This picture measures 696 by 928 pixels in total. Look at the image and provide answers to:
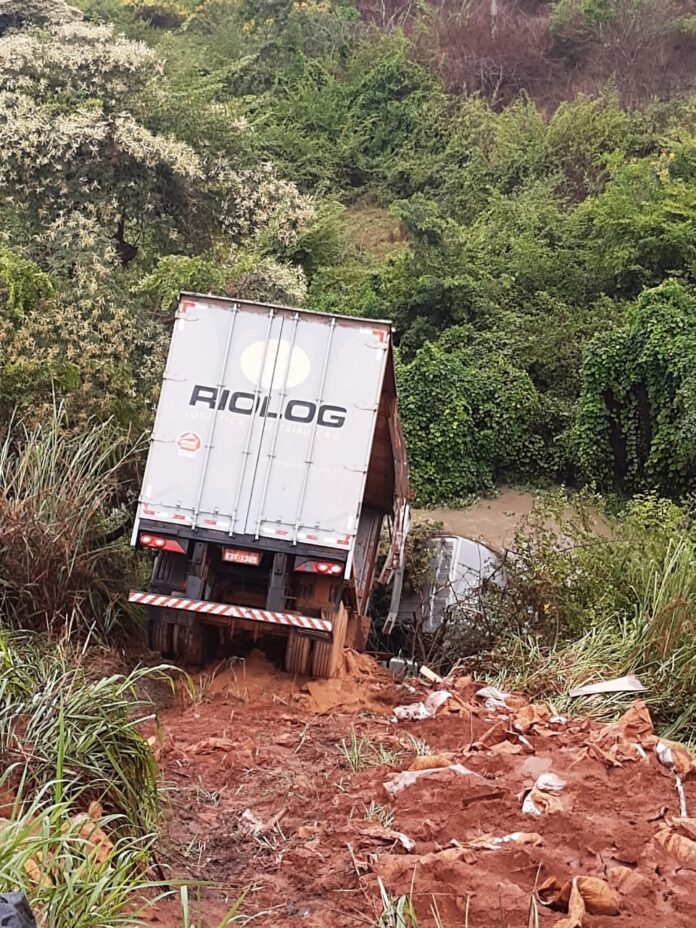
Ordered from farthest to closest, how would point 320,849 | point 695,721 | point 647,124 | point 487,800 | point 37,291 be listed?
point 647,124
point 37,291
point 695,721
point 487,800
point 320,849

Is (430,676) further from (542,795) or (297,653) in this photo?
(542,795)

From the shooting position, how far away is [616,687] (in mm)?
7203

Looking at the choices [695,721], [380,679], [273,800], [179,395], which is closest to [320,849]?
[273,800]

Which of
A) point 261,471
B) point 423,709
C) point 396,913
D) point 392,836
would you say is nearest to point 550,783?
point 392,836

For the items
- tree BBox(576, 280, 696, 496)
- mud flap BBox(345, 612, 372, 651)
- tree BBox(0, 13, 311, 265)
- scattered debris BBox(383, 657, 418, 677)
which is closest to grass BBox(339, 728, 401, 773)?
scattered debris BBox(383, 657, 418, 677)

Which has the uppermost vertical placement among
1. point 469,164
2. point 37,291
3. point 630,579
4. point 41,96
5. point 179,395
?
point 469,164

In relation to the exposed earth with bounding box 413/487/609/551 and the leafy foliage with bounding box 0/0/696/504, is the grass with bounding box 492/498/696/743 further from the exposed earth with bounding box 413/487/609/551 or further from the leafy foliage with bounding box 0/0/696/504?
the exposed earth with bounding box 413/487/609/551

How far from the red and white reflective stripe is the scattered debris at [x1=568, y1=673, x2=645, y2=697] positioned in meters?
2.06

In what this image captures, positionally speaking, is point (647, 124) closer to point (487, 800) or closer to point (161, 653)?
point (161, 653)

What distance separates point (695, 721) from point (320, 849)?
359cm

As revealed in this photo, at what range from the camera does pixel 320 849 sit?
181 inches

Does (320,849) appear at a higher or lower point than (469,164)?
lower

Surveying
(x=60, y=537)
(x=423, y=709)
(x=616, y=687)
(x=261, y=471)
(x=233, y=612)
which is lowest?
Answer: (x=423, y=709)

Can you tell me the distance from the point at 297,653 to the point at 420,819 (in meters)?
3.65
